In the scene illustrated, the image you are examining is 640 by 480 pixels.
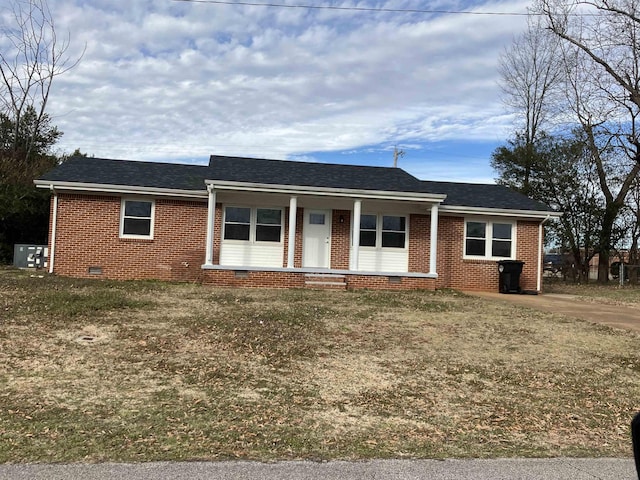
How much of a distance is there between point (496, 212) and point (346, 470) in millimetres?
14694

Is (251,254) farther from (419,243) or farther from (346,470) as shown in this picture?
(346,470)

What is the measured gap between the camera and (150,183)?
1600 centimetres

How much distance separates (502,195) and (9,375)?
16.8m

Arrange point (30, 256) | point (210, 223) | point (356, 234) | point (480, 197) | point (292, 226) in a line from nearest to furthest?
point (210, 223) → point (292, 226) → point (356, 234) → point (30, 256) → point (480, 197)

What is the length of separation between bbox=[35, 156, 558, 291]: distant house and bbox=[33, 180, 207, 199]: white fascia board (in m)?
0.03

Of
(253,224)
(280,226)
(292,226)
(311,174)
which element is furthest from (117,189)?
(311,174)

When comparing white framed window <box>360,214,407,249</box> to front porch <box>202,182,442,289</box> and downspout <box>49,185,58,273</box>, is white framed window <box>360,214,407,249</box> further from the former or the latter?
downspout <box>49,185,58,273</box>

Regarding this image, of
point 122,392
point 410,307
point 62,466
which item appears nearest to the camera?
point 62,466

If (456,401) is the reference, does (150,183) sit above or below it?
above

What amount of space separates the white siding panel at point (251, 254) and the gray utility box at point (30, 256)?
240 inches

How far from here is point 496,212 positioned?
17062mm

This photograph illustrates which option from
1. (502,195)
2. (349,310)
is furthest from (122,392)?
(502,195)

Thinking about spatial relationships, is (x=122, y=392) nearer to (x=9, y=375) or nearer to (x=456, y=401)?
Answer: (x=9, y=375)

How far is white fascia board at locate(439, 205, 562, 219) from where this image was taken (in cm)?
1695
